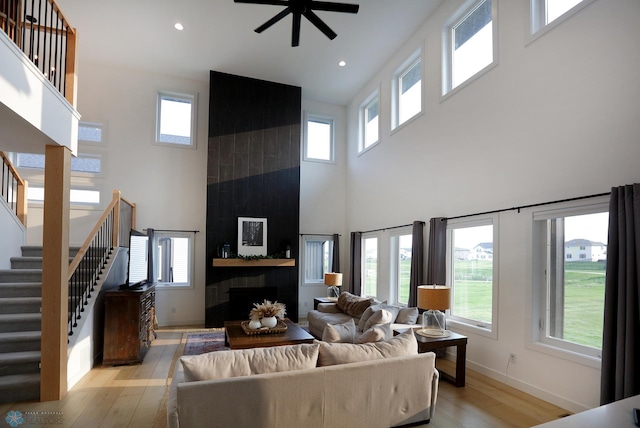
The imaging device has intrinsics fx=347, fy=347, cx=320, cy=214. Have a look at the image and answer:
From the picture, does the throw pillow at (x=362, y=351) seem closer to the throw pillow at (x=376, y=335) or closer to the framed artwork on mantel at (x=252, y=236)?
the throw pillow at (x=376, y=335)

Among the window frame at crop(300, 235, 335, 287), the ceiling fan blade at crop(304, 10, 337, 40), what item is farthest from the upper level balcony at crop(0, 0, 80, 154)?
the window frame at crop(300, 235, 335, 287)

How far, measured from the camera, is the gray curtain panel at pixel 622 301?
292cm

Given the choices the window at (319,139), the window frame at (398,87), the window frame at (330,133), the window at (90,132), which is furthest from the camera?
the window at (319,139)

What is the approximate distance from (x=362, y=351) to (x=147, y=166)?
6821 mm

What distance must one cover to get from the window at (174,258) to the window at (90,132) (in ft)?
7.93

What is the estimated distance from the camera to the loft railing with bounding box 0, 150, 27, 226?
5762mm

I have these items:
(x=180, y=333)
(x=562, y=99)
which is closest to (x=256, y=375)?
(x=562, y=99)

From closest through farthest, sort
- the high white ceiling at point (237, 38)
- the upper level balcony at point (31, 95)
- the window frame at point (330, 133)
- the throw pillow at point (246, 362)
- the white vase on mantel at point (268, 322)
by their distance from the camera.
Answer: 1. the throw pillow at point (246, 362)
2. the upper level balcony at point (31, 95)
3. the white vase on mantel at point (268, 322)
4. the high white ceiling at point (237, 38)
5. the window frame at point (330, 133)

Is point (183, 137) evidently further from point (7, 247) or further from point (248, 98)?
point (7, 247)

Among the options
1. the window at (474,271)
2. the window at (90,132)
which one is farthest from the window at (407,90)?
the window at (90,132)

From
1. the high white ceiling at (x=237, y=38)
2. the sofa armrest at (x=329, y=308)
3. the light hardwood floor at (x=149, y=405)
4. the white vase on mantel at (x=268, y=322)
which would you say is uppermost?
the high white ceiling at (x=237, y=38)

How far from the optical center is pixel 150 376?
4.46 metres

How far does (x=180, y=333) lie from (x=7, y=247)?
3.17 meters

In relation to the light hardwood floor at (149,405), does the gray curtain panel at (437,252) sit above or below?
above
